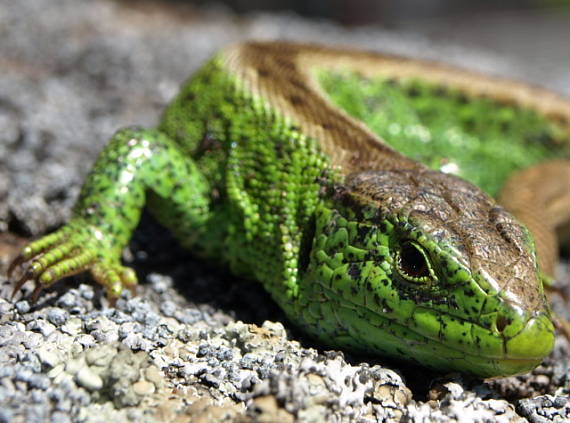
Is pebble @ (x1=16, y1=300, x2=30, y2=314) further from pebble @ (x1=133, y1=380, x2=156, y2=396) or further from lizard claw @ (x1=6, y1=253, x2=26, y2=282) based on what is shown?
pebble @ (x1=133, y1=380, x2=156, y2=396)

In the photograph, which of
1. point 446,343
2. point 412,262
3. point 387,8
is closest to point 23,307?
point 412,262

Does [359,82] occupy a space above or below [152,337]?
above

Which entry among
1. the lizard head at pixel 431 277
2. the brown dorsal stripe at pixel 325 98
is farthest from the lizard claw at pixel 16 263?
the brown dorsal stripe at pixel 325 98

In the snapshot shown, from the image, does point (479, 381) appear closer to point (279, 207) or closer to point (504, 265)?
point (504, 265)

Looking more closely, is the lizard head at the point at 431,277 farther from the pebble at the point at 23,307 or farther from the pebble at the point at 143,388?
the pebble at the point at 23,307

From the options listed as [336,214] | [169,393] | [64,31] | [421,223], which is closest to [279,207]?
[336,214]

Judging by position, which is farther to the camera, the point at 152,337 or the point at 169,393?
the point at 152,337

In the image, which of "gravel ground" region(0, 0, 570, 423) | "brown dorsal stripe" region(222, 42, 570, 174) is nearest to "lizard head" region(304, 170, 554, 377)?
"gravel ground" region(0, 0, 570, 423)
